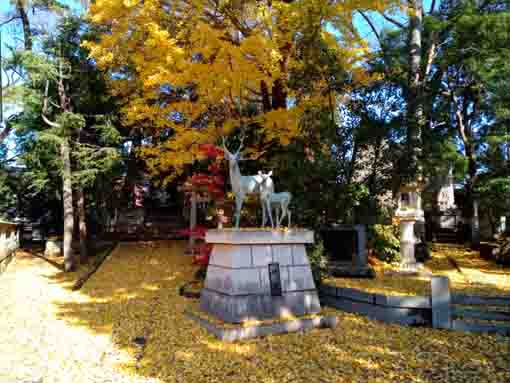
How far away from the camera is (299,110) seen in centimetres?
908

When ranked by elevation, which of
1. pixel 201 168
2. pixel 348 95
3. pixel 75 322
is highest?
pixel 348 95

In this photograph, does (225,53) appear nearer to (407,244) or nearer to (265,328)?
(265,328)

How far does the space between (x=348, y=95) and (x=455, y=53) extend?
5.22 metres

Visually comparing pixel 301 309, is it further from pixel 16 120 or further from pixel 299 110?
pixel 16 120

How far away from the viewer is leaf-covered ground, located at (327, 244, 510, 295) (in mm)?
8055

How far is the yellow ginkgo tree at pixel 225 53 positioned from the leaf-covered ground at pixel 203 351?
14.0 ft

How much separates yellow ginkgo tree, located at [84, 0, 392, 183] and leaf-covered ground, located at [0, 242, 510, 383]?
4.28 m

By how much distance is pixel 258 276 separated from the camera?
597cm

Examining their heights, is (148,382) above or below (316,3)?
below

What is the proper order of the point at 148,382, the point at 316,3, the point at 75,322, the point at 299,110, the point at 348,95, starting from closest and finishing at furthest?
1. the point at 148,382
2. the point at 75,322
3. the point at 316,3
4. the point at 299,110
5. the point at 348,95

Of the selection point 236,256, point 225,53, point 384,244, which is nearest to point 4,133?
point 225,53

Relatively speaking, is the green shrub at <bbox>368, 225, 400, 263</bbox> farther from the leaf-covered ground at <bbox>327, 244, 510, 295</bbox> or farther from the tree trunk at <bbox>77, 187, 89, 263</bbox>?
the tree trunk at <bbox>77, 187, 89, 263</bbox>

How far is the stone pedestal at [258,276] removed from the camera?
582 cm

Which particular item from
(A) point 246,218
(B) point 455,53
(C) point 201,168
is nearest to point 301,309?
(A) point 246,218
